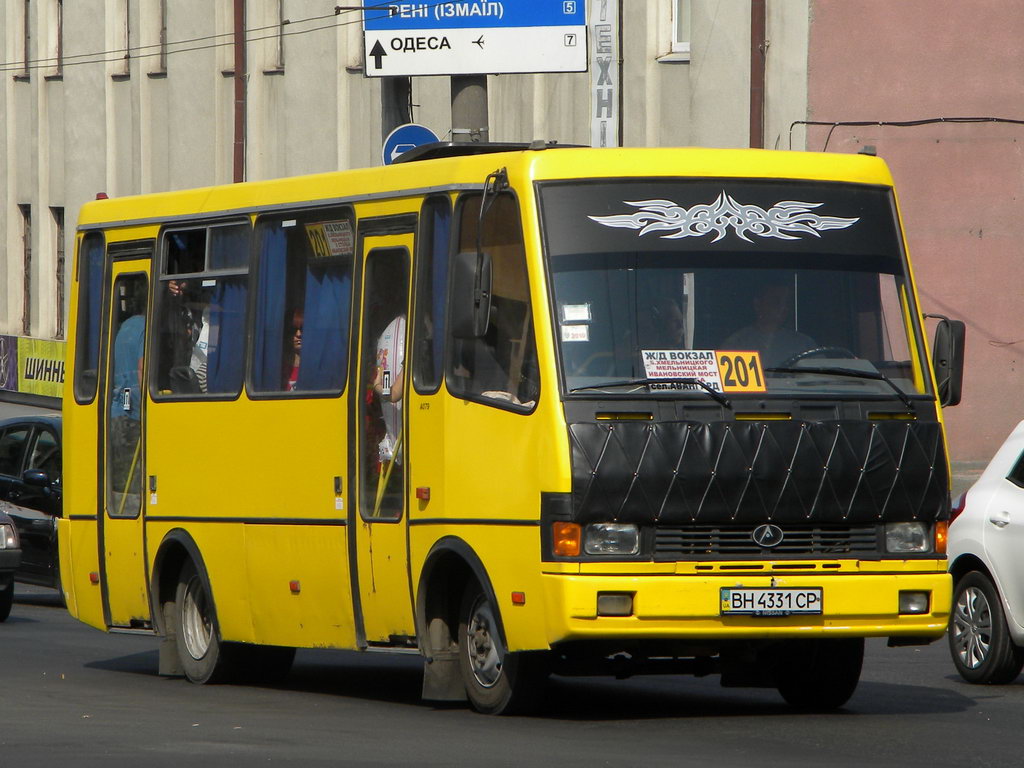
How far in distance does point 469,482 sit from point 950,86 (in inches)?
762

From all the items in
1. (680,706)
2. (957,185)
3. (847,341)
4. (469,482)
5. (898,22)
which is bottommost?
(680,706)

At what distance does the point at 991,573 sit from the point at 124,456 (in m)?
5.37

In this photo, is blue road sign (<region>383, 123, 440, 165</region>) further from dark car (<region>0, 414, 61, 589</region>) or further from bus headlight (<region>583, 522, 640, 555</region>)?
bus headlight (<region>583, 522, 640, 555</region>)

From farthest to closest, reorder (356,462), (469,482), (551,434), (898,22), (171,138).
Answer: (171,138) → (898,22) → (356,462) → (469,482) → (551,434)

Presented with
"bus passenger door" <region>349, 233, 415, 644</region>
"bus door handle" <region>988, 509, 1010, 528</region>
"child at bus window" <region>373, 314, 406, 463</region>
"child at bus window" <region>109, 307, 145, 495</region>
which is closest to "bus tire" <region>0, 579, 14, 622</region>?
"child at bus window" <region>109, 307, 145, 495</region>

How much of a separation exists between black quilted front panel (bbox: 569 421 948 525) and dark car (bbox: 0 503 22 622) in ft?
30.7

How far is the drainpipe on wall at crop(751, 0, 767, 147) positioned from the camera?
2827 cm

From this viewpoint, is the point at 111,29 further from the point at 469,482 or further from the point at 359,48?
the point at 469,482

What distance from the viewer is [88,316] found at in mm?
14664

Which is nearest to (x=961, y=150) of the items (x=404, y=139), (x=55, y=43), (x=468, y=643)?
(x=404, y=139)

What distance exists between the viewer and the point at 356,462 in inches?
460

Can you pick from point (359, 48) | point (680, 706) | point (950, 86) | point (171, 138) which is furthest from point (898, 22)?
point (680, 706)

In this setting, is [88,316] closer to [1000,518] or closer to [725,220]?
[725,220]

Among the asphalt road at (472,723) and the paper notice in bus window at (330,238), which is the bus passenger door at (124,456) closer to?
the asphalt road at (472,723)
